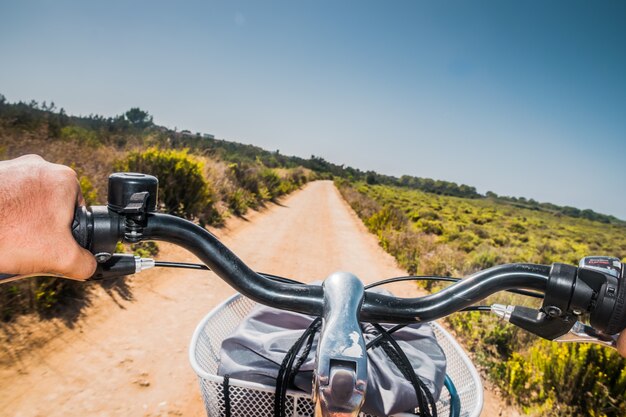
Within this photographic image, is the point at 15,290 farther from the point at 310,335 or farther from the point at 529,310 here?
the point at 529,310

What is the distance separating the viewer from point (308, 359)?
1.18 meters

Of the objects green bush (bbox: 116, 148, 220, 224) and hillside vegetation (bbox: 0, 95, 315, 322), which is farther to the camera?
green bush (bbox: 116, 148, 220, 224)

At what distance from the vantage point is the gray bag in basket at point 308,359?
1141mm

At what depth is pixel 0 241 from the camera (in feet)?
2.17

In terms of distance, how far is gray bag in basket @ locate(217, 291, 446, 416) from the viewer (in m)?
1.14

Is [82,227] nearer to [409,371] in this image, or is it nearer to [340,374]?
[340,374]

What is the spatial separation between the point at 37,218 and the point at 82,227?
8cm

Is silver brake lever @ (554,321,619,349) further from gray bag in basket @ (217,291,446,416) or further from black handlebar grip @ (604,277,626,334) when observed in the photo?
gray bag in basket @ (217,291,446,416)

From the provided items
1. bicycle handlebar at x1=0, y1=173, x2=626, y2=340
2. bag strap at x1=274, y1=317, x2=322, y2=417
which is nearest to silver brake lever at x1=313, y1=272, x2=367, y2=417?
bicycle handlebar at x1=0, y1=173, x2=626, y2=340

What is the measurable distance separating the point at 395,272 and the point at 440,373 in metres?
6.98

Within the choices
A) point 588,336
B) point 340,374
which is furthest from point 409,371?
point 340,374

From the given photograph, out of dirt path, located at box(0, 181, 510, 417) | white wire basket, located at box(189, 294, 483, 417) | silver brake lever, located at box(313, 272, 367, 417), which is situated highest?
silver brake lever, located at box(313, 272, 367, 417)

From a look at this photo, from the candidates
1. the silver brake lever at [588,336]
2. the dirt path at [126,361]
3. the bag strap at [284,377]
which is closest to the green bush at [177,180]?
the dirt path at [126,361]

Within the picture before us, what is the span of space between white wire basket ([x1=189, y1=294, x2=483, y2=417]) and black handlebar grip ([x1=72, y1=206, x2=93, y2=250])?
1.97 feet
